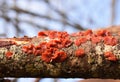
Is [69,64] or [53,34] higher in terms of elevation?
[53,34]

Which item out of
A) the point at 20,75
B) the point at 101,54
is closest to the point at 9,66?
the point at 20,75

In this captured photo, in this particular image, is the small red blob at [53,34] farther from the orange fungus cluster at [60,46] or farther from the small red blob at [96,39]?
the small red blob at [96,39]

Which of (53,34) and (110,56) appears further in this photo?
(53,34)

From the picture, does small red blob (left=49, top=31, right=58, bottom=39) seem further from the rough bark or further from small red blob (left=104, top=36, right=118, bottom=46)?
small red blob (left=104, top=36, right=118, bottom=46)

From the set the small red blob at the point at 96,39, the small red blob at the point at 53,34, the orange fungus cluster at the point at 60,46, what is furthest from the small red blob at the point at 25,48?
the small red blob at the point at 96,39

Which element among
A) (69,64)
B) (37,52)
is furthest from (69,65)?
(37,52)

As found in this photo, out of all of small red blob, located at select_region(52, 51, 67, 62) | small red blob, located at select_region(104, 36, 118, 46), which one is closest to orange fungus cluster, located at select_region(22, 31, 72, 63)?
small red blob, located at select_region(52, 51, 67, 62)

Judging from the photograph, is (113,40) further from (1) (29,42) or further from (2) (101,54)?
(1) (29,42)

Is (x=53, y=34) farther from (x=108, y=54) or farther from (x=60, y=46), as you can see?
(x=108, y=54)
